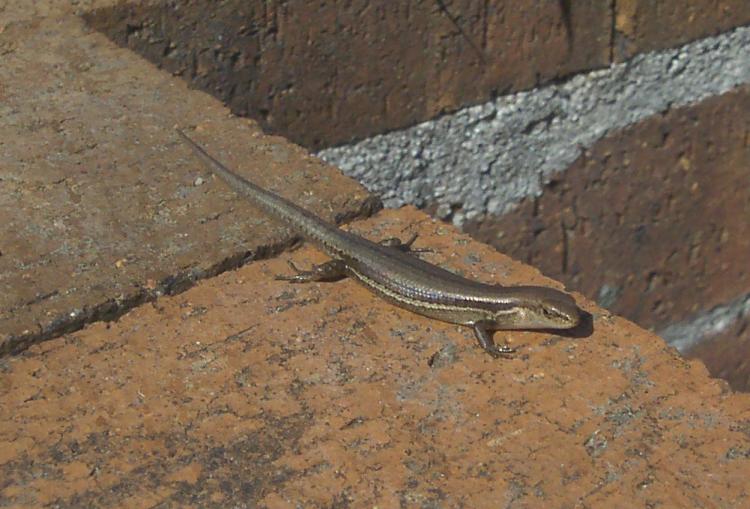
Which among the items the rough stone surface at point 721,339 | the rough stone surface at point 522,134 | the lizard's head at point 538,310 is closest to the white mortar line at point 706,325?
the rough stone surface at point 721,339

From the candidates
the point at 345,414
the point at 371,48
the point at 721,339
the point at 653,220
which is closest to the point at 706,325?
the point at 721,339

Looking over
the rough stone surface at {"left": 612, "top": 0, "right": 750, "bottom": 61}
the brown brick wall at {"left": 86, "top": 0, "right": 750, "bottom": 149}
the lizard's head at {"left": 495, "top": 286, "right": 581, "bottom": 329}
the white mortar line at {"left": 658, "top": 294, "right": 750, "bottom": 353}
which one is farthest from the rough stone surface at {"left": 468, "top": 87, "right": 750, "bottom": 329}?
the lizard's head at {"left": 495, "top": 286, "right": 581, "bottom": 329}

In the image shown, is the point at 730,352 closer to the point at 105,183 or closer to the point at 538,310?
the point at 538,310

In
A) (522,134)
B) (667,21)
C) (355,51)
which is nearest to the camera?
(355,51)

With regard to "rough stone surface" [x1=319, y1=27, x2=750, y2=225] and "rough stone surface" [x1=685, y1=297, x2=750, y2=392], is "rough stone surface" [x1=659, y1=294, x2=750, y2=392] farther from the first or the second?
"rough stone surface" [x1=319, y1=27, x2=750, y2=225]

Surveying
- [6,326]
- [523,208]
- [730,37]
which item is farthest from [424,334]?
[730,37]

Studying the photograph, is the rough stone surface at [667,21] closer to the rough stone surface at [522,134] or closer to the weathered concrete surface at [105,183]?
the rough stone surface at [522,134]
